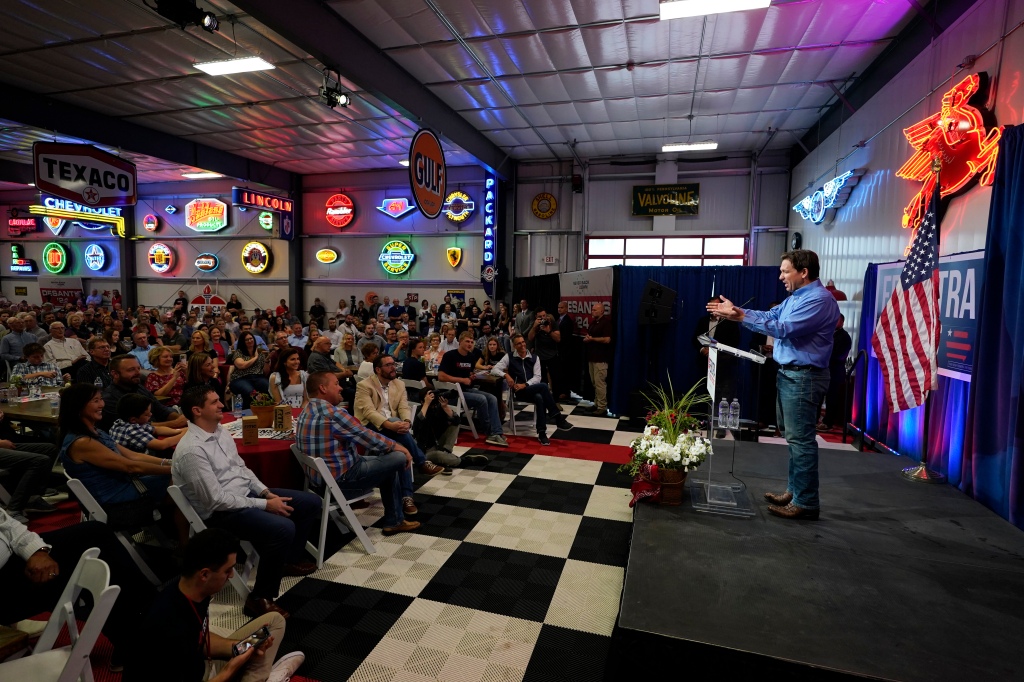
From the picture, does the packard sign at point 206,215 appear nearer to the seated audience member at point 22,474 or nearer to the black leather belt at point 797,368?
the seated audience member at point 22,474

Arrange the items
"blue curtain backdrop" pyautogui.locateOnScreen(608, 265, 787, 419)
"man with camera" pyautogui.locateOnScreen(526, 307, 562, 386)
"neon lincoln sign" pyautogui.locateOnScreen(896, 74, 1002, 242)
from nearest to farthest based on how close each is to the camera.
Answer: "neon lincoln sign" pyautogui.locateOnScreen(896, 74, 1002, 242) < "blue curtain backdrop" pyautogui.locateOnScreen(608, 265, 787, 419) < "man with camera" pyautogui.locateOnScreen(526, 307, 562, 386)

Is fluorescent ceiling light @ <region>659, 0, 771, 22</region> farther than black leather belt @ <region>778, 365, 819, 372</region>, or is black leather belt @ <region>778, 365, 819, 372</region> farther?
fluorescent ceiling light @ <region>659, 0, 771, 22</region>

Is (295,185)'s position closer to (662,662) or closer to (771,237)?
(771,237)

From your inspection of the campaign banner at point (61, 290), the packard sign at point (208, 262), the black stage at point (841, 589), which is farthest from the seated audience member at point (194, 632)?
the campaign banner at point (61, 290)

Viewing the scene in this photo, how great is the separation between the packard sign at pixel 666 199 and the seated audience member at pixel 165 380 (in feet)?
35.6

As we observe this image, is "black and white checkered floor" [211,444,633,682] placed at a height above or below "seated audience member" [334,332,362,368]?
below

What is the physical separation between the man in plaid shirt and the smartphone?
54.6 inches

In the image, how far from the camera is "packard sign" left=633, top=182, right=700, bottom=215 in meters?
12.6

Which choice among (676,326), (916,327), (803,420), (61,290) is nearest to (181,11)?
(803,420)

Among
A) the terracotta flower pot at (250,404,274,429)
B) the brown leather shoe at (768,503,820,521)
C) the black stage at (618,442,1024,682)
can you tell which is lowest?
the black stage at (618,442,1024,682)

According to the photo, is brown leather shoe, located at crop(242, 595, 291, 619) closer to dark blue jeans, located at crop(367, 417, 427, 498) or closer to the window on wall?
dark blue jeans, located at crop(367, 417, 427, 498)

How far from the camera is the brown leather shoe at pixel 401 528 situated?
12.5 feet

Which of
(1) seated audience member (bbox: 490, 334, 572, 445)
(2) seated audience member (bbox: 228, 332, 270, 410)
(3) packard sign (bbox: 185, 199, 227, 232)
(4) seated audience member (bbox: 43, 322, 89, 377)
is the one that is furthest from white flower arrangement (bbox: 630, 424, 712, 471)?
(3) packard sign (bbox: 185, 199, 227, 232)

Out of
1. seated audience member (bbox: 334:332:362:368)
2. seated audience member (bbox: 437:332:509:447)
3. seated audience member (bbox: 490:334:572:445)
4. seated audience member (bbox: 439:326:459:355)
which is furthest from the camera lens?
seated audience member (bbox: 439:326:459:355)
